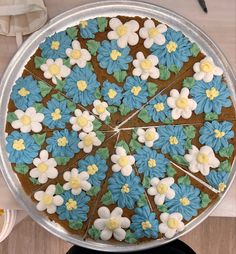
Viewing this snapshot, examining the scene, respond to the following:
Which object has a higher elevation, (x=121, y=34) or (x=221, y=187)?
(x=121, y=34)

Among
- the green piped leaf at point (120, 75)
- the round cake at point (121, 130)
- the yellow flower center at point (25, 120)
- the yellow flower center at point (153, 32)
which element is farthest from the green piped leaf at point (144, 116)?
the yellow flower center at point (25, 120)

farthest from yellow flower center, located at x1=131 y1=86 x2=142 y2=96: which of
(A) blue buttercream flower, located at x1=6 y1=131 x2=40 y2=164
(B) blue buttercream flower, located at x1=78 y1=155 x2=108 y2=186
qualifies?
(A) blue buttercream flower, located at x1=6 y1=131 x2=40 y2=164

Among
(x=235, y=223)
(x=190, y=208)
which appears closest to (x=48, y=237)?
(x=235, y=223)

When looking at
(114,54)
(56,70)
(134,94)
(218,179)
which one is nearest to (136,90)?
(134,94)

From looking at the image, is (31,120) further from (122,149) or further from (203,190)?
(203,190)

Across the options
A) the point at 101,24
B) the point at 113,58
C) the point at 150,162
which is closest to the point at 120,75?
the point at 113,58

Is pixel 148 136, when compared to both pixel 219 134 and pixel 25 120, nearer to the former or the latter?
pixel 219 134

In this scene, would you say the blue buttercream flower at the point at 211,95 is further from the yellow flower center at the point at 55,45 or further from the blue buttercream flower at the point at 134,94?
the yellow flower center at the point at 55,45

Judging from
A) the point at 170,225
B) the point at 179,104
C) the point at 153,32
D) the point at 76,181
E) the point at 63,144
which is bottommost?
the point at 170,225
